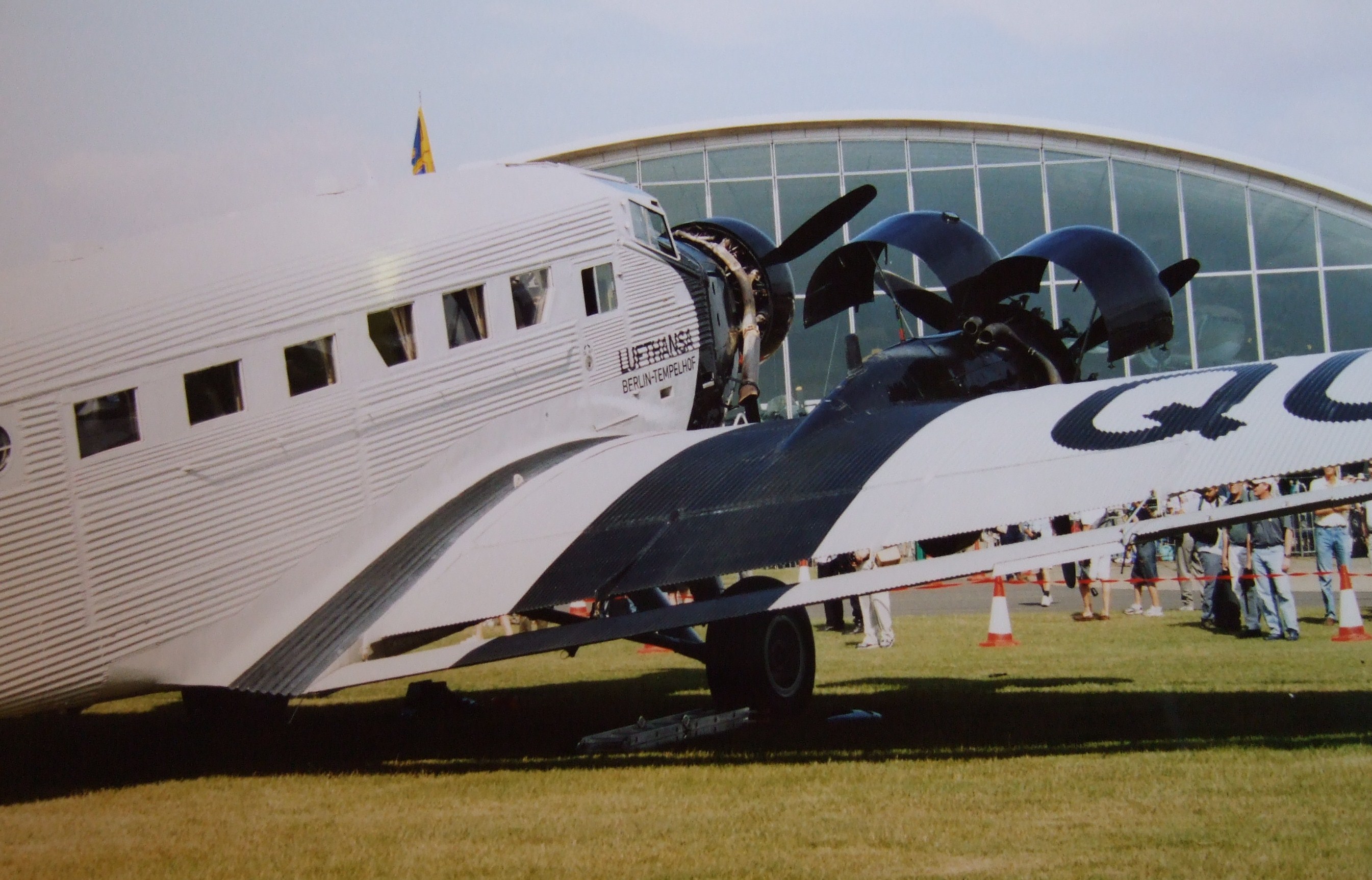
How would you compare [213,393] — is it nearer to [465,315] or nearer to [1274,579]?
[465,315]

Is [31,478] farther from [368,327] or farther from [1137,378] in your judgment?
[1137,378]

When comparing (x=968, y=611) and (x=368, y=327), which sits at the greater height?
(x=368, y=327)

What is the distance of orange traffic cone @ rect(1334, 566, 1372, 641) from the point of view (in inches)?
683

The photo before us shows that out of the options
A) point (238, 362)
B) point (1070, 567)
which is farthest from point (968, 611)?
point (238, 362)

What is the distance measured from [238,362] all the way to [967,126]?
3620cm

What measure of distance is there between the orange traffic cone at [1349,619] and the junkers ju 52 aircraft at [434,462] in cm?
789

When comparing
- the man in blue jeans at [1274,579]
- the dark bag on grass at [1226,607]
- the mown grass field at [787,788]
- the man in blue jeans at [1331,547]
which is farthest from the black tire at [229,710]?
the man in blue jeans at [1331,547]

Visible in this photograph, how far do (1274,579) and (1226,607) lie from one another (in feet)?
5.96

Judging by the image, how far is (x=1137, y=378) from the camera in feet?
37.5

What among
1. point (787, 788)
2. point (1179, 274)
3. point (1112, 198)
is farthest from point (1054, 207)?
point (787, 788)

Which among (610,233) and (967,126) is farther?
→ (967,126)

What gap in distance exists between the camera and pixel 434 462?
1171 centimetres

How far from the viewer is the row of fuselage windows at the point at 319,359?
33.6ft

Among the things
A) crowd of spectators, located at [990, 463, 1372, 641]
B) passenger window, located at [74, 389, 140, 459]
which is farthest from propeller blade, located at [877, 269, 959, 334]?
passenger window, located at [74, 389, 140, 459]
